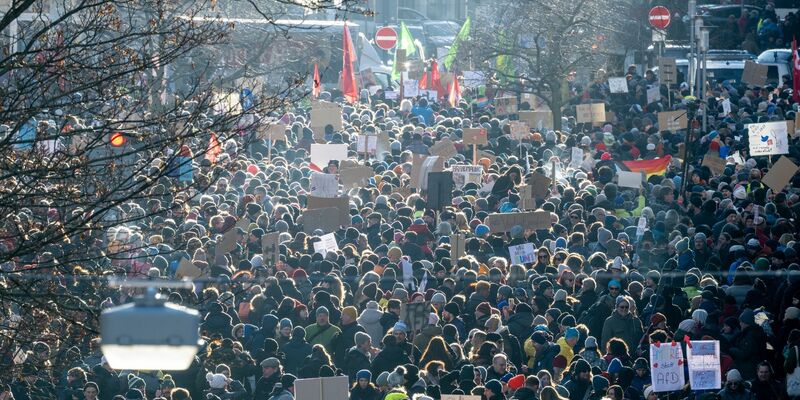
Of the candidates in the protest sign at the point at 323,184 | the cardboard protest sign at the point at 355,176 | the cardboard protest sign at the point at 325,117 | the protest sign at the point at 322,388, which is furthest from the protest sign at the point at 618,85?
the protest sign at the point at 322,388

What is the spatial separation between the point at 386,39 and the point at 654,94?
11568 millimetres

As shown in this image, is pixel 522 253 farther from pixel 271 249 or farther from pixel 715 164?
pixel 715 164

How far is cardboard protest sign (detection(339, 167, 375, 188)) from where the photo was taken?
72.1ft

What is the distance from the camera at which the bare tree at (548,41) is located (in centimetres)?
3177

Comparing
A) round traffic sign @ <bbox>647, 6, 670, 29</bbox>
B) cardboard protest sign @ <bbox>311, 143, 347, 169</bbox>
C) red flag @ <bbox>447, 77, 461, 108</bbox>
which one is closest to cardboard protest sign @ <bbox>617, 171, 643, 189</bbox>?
cardboard protest sign @ <bbox>311, 143, 347, 169</bbox>

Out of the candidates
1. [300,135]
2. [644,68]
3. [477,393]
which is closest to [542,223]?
[477,393]

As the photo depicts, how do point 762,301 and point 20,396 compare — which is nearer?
point 20,396

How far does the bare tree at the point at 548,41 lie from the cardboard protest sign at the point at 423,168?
900 centimetres

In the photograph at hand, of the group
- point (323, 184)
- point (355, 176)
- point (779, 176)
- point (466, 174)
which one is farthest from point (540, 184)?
point (779, 176)

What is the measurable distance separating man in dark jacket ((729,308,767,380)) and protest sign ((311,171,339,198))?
25.0ft

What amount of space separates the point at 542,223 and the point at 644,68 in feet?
72.5

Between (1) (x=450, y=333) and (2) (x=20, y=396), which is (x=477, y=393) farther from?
(2) (x=20, y=396)

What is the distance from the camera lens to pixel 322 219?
18.3 m

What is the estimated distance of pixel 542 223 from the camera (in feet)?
58.2
